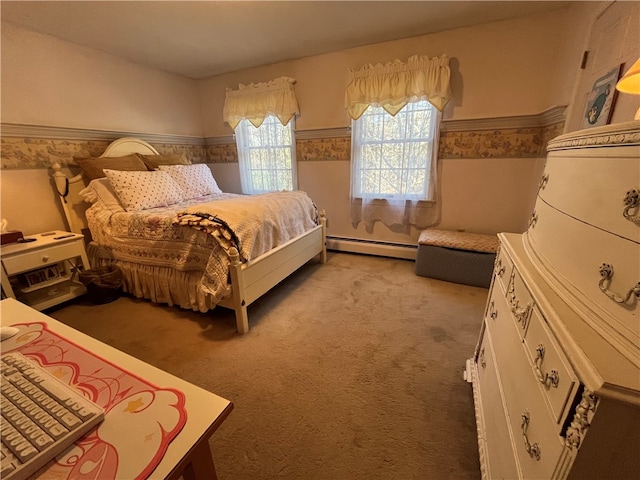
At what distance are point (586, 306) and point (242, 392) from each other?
4.74 ft

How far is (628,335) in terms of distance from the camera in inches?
18.7

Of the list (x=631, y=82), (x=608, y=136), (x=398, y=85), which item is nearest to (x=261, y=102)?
(x=398, y=85)

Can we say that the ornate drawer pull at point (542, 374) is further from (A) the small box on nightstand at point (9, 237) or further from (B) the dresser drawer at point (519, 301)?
(A) the small box on nightstand at point (9, 237)

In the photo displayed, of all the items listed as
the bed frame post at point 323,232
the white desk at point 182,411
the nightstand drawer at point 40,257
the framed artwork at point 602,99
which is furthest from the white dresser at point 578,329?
the nightstand drawer at point 40,257

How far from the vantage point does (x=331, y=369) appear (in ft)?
5.06

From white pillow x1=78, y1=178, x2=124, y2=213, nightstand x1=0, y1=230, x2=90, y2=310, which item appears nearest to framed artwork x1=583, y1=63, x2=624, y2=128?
white pillow x1=78, y1=178, x2=124, y2=213

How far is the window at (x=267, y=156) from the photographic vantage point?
11.2ft

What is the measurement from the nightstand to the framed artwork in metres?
3.78

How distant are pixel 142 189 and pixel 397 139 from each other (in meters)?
2.53

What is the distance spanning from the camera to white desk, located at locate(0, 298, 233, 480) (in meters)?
0.49

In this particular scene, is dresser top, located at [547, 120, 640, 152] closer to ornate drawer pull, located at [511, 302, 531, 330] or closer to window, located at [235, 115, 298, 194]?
ornate drawer pull, located at [511, 302, 531, 330]

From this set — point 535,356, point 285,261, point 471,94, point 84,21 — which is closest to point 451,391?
point 535,356

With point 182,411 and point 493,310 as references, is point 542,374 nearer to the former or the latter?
point 493,310

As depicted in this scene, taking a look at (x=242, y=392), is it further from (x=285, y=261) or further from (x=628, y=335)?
(x=628, y=335)
